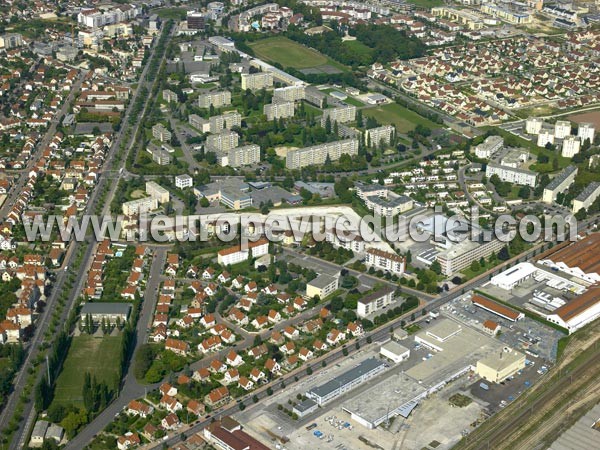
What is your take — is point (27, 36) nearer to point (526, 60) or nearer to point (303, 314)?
point (526, 60)

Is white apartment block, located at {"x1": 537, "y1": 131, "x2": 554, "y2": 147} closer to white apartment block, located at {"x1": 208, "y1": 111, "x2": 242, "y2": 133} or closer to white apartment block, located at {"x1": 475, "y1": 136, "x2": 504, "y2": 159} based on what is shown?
white apartment block, located at {"x1": 475, "y1": 136, "x2": 504, "y2": 159}

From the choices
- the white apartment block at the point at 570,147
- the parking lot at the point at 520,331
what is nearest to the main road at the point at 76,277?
the parking lot at the point at 520,331

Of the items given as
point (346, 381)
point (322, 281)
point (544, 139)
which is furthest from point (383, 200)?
point (346, 381)

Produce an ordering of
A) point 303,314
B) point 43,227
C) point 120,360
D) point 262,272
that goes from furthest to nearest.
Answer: point 43,227 < point 262,272 < point 303,314 < point 120,360

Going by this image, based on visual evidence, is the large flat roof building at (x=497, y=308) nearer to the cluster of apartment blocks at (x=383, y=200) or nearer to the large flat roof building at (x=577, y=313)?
the large flat roof building at (x=577, y=313)

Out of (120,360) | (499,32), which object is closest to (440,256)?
(120,360)

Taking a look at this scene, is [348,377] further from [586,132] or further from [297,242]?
[586,132]

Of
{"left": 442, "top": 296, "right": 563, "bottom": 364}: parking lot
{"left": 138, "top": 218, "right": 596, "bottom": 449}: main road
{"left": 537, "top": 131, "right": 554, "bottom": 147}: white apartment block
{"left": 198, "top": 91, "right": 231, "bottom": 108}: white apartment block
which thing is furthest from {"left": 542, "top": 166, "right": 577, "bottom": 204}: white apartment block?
{"left": 198, "top": 91, "right": 231, "bottom": 108}: white apartment block
